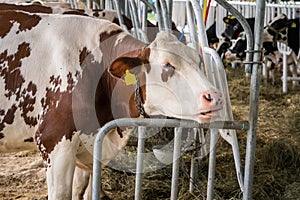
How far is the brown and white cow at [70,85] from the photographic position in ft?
9.26

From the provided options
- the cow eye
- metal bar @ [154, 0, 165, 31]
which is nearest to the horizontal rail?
the cow eye

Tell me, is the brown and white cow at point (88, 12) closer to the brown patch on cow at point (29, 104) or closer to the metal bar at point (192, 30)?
the metal bar at point (192, 30)

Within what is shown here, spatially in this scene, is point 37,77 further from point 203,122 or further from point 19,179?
point 19,179

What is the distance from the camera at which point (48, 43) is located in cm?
311

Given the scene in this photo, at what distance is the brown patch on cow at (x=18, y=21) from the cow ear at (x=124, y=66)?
693 millimetres

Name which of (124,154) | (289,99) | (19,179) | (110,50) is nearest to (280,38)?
(289,99)

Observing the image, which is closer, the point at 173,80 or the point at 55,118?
the point at 173,80

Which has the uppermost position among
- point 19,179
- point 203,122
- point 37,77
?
point 37,77

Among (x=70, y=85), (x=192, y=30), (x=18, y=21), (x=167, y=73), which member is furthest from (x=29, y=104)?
(x=192, y=30)

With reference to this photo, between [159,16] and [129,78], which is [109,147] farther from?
[159,16]

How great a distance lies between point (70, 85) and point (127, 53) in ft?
1.19

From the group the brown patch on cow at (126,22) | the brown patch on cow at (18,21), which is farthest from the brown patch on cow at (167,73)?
the brown patch on cow at (126,22)

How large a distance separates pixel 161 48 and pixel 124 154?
2135 mm

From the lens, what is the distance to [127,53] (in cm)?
300
